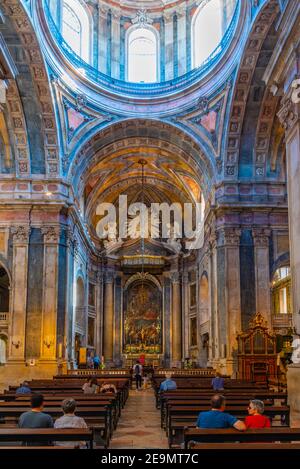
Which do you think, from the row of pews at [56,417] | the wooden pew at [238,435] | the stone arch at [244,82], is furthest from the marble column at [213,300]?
the wooden pew at [238,435]

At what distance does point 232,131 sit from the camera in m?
22.7

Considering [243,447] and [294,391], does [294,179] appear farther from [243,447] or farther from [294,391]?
[243,447]

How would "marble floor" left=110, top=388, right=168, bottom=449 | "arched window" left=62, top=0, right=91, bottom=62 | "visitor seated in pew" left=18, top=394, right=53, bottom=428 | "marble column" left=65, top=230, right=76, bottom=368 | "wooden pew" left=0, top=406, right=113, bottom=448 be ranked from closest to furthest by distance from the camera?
"visitor seated in pew" left=18, top=394, right=53, bottom=428 → "wooden pew" left=0, top=406, right=113, bottom=448 → "marble floor" left=110, top=388, right=168, bottom=449 → "marble column" left=65, top=230, right=76, bottom=368 → "arched window" left=62, top=0, right=91, bottom=62

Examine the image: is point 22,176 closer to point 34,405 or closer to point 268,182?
point 268,182

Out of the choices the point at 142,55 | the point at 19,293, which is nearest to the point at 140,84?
the point at 142,55

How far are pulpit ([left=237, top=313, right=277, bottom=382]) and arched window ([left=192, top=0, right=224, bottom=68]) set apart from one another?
38.9ft

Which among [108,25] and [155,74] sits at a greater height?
[108,25]

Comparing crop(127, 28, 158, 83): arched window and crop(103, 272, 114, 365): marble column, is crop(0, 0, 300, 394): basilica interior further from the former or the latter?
crop(103, 272, 114, 365): marble column

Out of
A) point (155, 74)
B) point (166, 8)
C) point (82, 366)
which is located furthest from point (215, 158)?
point (82, 366)

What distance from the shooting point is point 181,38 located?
25.2m

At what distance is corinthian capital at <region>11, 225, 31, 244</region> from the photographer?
871 inches

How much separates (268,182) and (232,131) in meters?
2.58

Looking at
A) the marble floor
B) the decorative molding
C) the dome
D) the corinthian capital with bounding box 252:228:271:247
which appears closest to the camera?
the marble floor

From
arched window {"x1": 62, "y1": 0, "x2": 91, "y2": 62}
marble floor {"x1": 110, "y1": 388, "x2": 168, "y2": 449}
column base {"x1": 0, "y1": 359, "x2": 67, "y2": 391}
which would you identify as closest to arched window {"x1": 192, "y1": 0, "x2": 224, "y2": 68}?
arched window {"x1": 62, "y1": 0, "x2": 91, "y2": 62}
